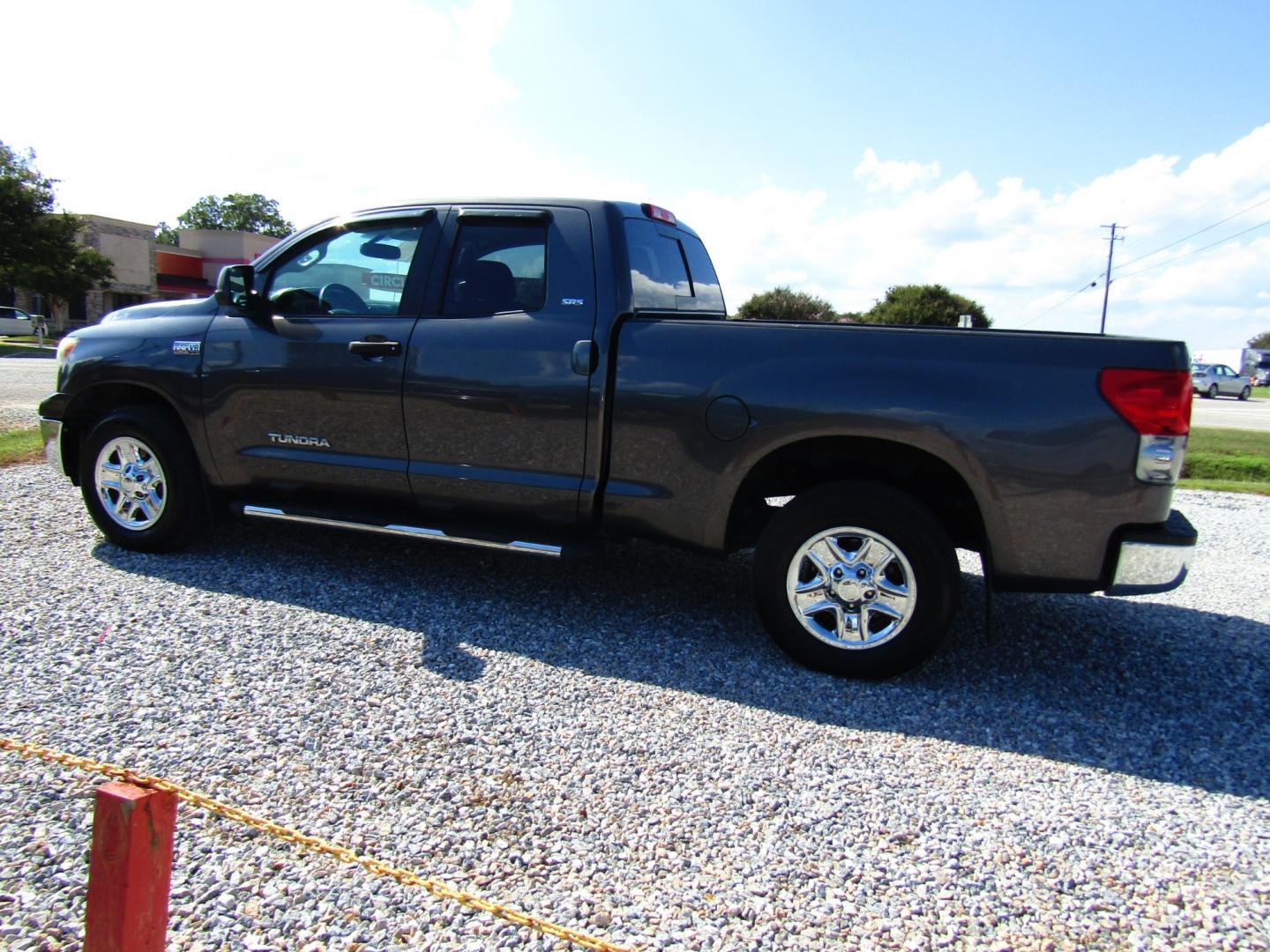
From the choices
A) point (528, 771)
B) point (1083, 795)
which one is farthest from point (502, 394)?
point (1083, 795)

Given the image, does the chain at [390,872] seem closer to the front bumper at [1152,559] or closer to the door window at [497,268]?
the front bumper at [1152,559]

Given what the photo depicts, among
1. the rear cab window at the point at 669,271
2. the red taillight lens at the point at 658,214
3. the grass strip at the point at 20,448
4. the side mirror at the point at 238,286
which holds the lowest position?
the grass strip at the point at 20,448

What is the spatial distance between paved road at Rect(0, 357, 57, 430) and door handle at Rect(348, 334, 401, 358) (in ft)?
9.64

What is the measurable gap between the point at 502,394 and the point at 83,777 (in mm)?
2196

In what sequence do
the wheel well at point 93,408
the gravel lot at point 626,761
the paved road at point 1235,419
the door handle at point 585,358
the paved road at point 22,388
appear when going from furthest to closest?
1. the paved road at point 1235,419
2. the paved road at point 22,388
3. the wheel well at point 93,408
4. the door handle at point 585,358
5. the gravel lot at point 626,761

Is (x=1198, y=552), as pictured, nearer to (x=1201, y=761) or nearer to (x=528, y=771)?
(x=1201, y=761)

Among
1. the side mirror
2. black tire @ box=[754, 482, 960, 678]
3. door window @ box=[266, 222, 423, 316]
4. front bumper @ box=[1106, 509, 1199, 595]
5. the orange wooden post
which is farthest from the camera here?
the side mirror

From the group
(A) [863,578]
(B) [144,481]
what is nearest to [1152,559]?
(A) [863,578]

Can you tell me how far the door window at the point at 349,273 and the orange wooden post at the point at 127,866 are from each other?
3237 millimetres

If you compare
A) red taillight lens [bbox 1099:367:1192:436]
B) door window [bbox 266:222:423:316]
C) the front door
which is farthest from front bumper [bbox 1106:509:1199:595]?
door window [bbox 266:222:423:316]

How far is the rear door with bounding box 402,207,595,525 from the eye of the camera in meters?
3.96

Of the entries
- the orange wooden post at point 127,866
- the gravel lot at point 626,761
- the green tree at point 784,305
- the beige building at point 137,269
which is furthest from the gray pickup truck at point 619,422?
the beige building at point 137,269

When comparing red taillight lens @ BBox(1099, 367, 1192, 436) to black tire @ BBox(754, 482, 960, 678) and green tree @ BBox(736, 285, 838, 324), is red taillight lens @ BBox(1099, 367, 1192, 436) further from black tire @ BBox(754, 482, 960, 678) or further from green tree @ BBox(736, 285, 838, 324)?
green tree @ BBox(736, 285, 838, 324)

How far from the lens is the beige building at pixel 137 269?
44.2 meters
